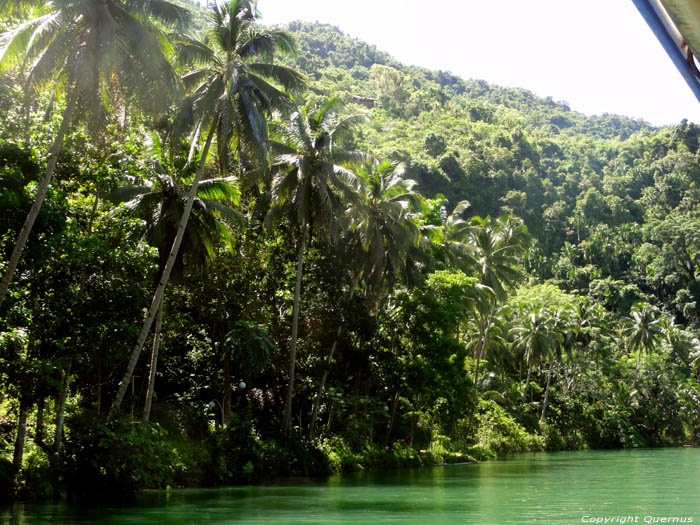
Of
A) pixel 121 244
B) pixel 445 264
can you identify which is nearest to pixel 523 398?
pixel 445 264

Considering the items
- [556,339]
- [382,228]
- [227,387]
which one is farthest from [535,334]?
[227,387]

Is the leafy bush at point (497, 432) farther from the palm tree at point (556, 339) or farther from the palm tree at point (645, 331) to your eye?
the palm tree at point (645, 331)

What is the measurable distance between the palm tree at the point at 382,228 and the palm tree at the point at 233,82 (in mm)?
8749

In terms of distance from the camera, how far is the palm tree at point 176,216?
2242 cm

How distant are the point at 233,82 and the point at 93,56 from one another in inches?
247

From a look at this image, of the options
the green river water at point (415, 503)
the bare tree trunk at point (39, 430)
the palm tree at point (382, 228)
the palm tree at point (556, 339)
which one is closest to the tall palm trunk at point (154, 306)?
the bare tree trunk at point (39, 430)

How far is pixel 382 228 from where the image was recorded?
108 ft

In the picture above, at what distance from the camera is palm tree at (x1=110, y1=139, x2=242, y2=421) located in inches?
883

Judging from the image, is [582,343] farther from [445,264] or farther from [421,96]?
[421,96]

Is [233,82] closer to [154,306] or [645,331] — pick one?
[154,306]

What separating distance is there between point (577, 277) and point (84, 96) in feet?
246

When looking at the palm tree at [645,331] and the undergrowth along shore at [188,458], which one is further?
the palm tree at [645,331]
